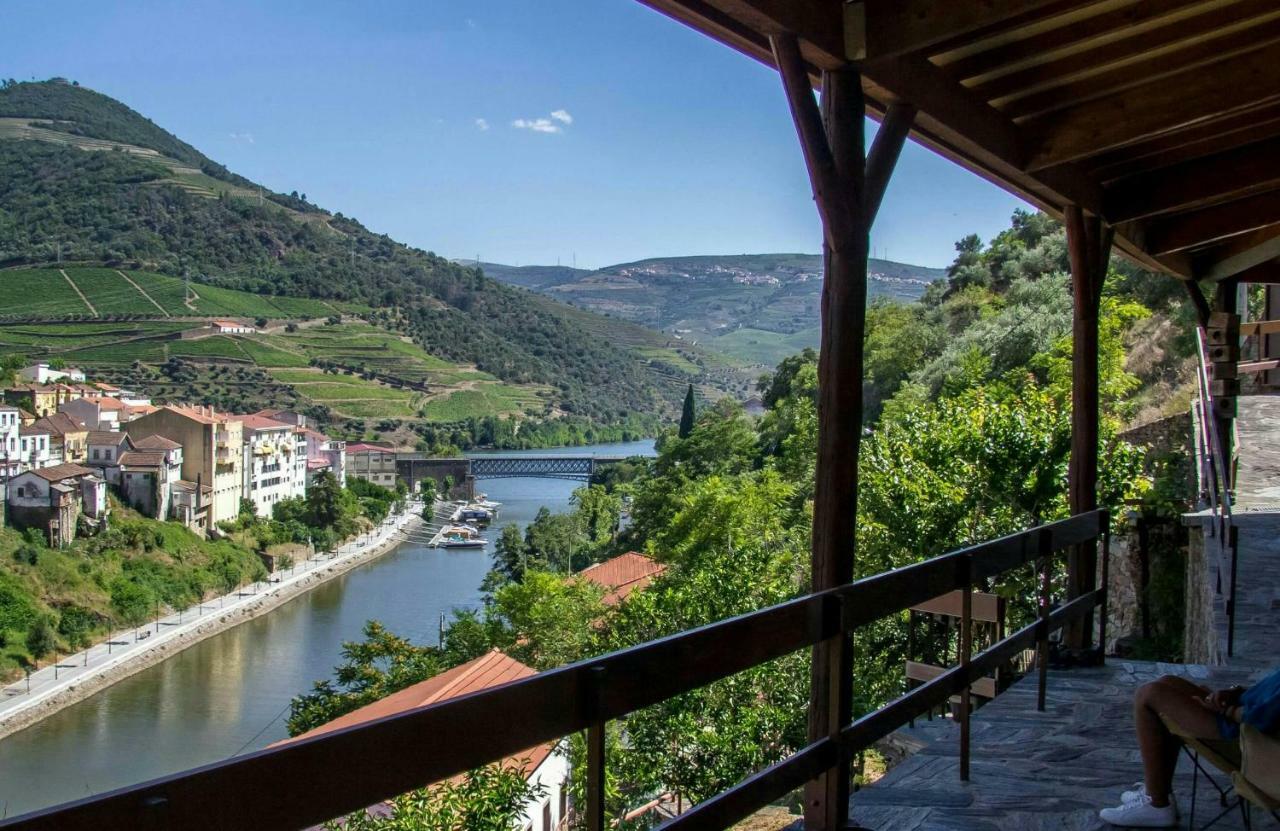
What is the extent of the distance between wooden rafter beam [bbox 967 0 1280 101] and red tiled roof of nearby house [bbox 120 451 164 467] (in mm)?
68174

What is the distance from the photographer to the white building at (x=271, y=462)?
72062 mm

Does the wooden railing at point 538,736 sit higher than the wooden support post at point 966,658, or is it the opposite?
the wooden railing at point 538,736

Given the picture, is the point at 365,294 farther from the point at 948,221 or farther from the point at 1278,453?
the point at 1278,453

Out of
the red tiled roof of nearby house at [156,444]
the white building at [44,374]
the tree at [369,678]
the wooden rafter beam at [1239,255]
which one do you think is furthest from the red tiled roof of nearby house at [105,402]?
the wooden rafter beam at [1239,255]

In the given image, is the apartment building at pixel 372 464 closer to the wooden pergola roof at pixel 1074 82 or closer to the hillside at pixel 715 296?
the hillside at pixel 715 296

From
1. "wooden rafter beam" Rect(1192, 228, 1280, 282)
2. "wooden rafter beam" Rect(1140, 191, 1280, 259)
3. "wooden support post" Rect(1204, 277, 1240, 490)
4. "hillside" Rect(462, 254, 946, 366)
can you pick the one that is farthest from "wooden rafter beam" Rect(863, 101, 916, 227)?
"hillside" Rect(462, 254, 946, 366)

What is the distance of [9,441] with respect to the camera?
65.1 meters

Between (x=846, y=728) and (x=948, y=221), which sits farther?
(x=948, y=221)

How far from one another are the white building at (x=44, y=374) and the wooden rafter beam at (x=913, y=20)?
82185 millimetres

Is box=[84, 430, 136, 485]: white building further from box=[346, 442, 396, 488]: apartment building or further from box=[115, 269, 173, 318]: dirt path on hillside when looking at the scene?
box=[115, 269, 173, 318]: dirt path on hillside

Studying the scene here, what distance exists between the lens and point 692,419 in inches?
2260

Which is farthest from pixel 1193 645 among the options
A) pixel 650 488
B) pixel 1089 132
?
pixel 650 488

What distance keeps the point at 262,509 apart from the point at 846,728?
75.7 m

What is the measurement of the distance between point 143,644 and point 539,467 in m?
33.0
